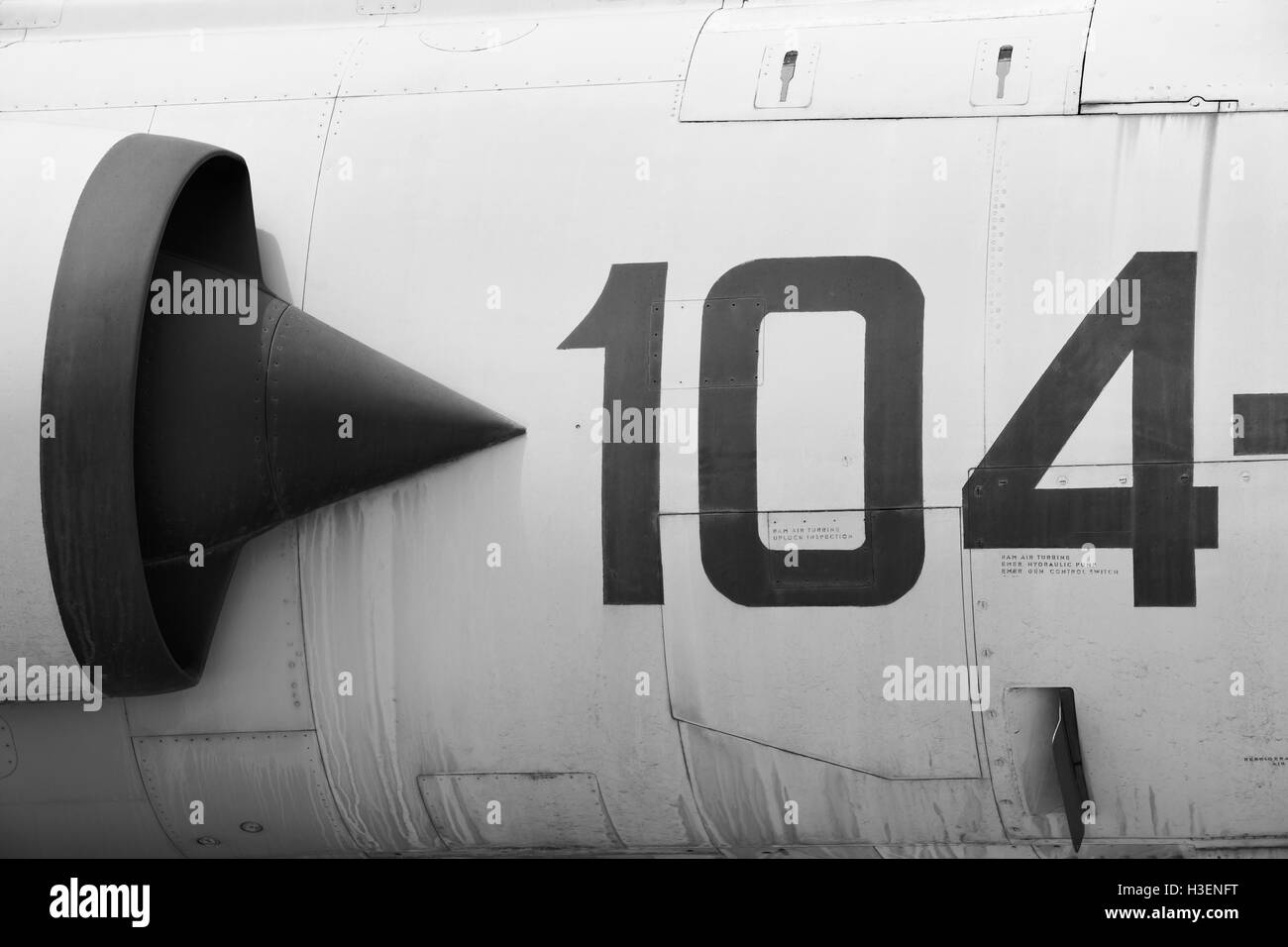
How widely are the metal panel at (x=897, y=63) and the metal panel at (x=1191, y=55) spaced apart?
11 cm

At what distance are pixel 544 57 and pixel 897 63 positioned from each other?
4.76 ft

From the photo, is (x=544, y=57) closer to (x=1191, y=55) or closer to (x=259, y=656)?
(x=1191, y=55)

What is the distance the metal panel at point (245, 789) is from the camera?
5.01 metres

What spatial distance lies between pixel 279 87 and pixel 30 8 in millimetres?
1486

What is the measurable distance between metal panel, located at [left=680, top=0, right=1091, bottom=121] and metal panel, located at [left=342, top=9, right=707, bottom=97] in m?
0.20

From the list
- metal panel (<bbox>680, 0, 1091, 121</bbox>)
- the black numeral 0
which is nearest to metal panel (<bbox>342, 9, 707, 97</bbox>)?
metal panel (<bbox>680, 0, 1091, 121</bbox>)

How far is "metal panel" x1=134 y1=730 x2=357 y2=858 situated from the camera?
16.4 feet

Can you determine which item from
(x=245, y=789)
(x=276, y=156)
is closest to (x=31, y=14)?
(x=276, y=156)

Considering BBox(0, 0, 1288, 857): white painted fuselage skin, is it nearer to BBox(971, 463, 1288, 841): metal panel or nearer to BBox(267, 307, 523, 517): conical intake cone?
BBox(971, 463, 1288, 841): metal panel

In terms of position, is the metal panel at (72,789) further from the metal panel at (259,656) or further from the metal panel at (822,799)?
the metal panel at (822,799)

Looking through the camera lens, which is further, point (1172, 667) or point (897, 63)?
point (897, 63)

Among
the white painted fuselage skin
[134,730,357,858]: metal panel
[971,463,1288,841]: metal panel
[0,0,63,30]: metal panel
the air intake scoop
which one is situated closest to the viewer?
[971,463,1288,841]: metal panel

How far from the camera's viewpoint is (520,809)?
4.95m
